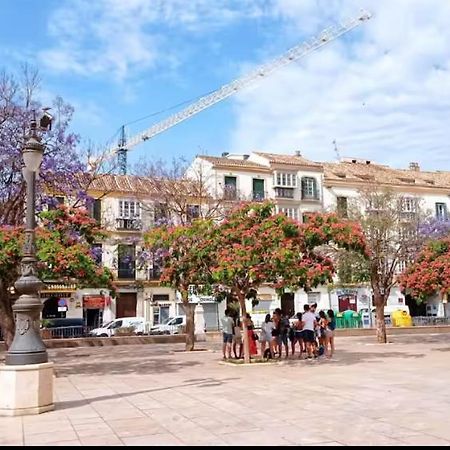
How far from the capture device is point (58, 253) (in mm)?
13305

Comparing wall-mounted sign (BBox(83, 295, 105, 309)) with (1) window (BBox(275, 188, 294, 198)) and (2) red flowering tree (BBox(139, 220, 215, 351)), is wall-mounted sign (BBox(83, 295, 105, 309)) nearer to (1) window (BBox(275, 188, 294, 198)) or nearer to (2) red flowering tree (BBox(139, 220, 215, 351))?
(1) window (BBox(275, 188, 294, 198))

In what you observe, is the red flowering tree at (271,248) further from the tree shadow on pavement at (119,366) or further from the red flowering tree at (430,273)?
the red flowering tree at (430,273)

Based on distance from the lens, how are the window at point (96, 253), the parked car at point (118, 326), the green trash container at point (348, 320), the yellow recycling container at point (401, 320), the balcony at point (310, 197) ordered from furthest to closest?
the balcony at point (310, 197)
the yellow recycling container at point (401, 320)
the green trash container at point (348, 320)
the parked car at point (118, 326)
the window at point (96, 253)

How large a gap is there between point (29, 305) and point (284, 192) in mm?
36074

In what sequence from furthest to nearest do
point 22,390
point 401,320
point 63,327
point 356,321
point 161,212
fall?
point 401,320 < point 356,321 < point 63,327 < point 161,212 < point 22,390

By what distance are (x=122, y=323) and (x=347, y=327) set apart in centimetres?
1268

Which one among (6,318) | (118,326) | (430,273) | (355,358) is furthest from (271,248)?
(118,326)

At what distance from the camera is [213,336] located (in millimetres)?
29922

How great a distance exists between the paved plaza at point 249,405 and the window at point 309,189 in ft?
93.2

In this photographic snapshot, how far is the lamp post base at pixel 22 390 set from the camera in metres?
8.88

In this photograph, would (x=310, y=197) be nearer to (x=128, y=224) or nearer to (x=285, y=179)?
(x=285, y=179)

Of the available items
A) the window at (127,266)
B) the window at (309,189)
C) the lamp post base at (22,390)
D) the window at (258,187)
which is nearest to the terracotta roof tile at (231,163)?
the window at (258,187)

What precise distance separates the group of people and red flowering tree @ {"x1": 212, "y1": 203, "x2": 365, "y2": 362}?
117 cm

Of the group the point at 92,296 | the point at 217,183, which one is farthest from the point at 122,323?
the point at 217,183
